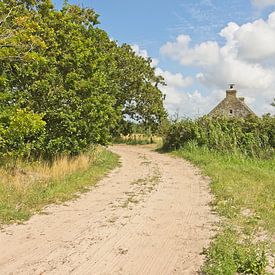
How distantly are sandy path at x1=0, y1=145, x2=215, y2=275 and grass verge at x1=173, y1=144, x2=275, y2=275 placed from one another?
331 millimetres

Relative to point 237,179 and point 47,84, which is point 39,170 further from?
point 237,179

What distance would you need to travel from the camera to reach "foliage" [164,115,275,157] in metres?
20.4

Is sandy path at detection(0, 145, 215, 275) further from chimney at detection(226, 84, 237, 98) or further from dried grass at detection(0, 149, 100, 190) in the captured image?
chimney at detection(226, 84, 237, 98)

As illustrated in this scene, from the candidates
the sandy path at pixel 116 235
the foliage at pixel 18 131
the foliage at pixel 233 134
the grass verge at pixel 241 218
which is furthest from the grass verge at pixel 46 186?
the foliage at pixel 233 134

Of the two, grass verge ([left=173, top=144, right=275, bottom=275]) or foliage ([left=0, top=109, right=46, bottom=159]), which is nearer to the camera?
grass verge ([left=173, top=144, right=275, bottom=275])

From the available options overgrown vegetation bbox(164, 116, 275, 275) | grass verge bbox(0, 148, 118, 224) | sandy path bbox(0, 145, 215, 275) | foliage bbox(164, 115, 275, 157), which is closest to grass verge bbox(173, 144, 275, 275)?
overgrown vegetation bbox(164, 116, 275, 275)

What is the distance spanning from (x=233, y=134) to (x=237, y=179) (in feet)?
29.2

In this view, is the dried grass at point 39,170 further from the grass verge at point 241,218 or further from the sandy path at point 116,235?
the grass verge at point 241,218

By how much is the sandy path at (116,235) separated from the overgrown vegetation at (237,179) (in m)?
0.42

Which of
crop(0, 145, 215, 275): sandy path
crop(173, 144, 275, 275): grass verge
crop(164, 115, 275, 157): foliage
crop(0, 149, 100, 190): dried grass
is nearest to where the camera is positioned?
crop(173, 144, 275, 275): grass verge

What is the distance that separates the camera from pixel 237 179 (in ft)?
42.2

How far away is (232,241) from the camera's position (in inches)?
244

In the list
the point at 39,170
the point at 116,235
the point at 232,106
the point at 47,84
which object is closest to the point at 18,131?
the point at 39,170

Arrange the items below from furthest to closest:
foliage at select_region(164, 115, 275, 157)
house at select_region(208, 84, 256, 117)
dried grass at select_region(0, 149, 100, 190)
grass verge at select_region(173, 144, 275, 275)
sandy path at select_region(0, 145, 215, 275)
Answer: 1. house at select_region(208, 84, 256, 117)
2. foliage at select_region(164, 115, 275, 157)
3. dried grass at select_region(0, 149, 100, 190)
4. sandy path at select_region(0, 145, 215, 275)
5. grass verge at select_region(173, 144, 275, 275)
